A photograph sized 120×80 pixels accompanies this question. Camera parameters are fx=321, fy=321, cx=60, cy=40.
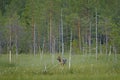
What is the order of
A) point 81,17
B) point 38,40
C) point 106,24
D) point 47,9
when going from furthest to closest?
point 38,40
point 81,17
point 47,9
point 106,24

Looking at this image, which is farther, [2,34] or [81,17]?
[2,34]

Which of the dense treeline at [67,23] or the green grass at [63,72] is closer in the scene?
the green grass at [63,72]

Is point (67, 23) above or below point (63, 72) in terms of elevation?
above

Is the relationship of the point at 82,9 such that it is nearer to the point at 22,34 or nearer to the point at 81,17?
the point at 81,17

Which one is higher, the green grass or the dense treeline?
the dense treeline

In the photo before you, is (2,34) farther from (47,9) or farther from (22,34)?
(47,9)

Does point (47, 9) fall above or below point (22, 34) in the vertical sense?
above

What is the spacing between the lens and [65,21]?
46.2 metres

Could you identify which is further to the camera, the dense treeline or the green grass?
the dense treeline

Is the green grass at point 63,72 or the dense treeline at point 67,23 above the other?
the dense treeline at point 67,23

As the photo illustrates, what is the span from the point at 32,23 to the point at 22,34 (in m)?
4.17

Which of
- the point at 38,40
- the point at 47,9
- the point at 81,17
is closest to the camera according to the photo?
the point at 47,9

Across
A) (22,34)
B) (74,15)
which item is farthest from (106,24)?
(22,34)

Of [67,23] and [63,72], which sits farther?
[67,23]
